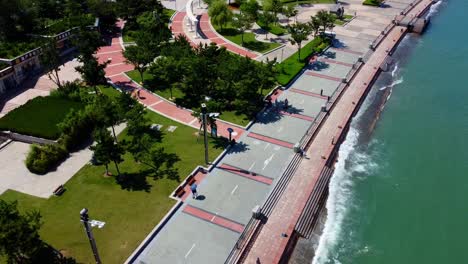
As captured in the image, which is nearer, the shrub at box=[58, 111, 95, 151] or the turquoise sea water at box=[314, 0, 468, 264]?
the turquoise sea water at box=[314, 0, 468, 264]

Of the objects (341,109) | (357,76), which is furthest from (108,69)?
(357,76)

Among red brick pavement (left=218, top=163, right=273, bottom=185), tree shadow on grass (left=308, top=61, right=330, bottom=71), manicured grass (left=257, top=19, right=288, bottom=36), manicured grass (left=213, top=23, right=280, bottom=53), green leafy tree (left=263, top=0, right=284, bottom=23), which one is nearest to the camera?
red brick pavement (left=218, top=163, right=273, bottom=185)

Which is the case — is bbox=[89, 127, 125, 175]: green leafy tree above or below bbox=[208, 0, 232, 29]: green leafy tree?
below

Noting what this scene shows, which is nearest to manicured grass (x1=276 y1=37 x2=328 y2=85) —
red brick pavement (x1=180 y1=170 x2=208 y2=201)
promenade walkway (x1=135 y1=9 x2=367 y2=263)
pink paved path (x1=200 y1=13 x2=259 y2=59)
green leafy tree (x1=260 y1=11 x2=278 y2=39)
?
promenade walkway (x1=135 y1=9 x2=367 y2=263)

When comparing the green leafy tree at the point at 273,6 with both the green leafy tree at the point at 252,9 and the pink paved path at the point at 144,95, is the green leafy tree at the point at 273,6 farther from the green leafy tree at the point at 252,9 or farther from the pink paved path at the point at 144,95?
the pink paved path at the point at 144,95

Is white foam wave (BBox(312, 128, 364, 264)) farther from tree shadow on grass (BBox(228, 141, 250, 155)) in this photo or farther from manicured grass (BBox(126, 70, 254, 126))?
manicured grass (BBox(126, 70, 254, 126))

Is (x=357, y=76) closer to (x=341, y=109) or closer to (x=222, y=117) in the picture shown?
(x=341, y=109)

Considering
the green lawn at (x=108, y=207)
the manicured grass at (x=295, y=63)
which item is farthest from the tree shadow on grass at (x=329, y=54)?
the green lawn at (x=108, y=207)
